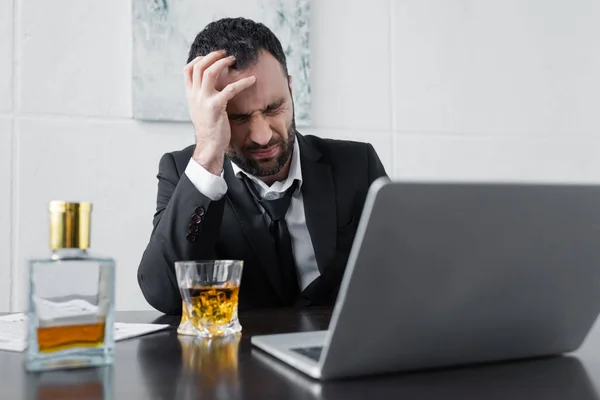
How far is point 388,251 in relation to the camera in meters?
0.60

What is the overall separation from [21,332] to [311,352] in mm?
588

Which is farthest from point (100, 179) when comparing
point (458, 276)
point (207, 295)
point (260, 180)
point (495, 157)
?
point (458, 276)

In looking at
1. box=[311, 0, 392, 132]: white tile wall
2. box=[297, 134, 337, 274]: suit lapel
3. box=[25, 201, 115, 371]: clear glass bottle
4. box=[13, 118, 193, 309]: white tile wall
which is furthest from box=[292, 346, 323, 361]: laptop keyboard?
box=[311, 0, 392, 132]: white tile wall

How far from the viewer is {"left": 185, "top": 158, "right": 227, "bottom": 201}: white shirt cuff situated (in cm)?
158

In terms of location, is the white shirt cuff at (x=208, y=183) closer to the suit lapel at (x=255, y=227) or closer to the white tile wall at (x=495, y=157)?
the suit lapel at (x=255, y=227)

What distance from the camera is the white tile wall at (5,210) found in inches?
105

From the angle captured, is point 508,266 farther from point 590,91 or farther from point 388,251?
point 590,91

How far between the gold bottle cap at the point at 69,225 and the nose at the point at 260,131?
1114 millimetres

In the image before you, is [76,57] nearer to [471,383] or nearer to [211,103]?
[211,103]

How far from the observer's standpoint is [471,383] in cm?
66

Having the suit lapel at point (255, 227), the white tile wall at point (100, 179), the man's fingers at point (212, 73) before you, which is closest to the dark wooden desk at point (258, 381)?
the suit lapel at point (255, 227)

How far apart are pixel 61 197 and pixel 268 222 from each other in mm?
1253

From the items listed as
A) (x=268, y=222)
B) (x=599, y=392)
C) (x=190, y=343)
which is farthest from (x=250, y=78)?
(x=599, y=392)

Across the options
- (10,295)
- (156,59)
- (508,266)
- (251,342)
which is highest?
(156,59)
